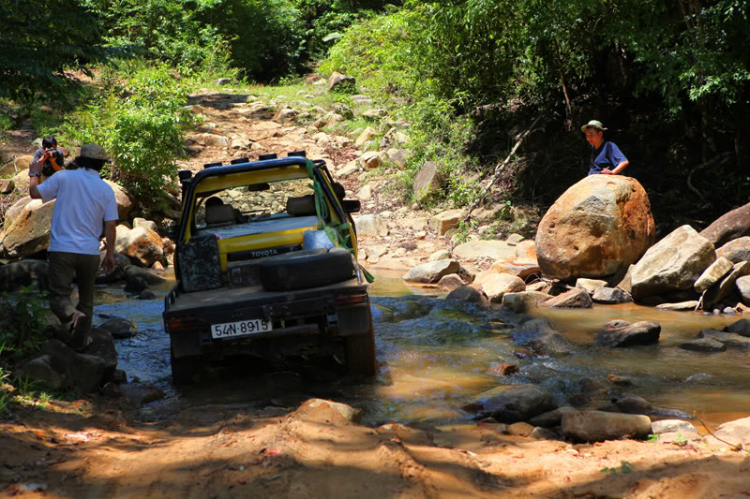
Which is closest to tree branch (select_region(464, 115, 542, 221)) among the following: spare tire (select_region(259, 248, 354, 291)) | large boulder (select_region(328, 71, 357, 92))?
spare tire (select_region(259, 248, 354, 291))

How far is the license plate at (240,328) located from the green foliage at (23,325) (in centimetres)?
135

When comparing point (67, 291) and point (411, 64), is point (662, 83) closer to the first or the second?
point (411, 64)

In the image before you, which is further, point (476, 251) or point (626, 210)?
point (476, 251)

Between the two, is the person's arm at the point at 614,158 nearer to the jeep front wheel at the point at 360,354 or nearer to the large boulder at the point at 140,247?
the jeep front wheel at the point at 360,354

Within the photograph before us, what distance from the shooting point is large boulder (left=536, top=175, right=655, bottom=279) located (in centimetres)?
862

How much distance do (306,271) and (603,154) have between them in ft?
18.8

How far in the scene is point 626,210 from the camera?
8.71 m

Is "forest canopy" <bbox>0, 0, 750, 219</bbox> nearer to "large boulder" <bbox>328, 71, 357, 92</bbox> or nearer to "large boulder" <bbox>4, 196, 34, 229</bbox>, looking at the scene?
"large boulder" <bbox>4, 196, 34, 229</bbox>

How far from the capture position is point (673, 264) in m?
8.05

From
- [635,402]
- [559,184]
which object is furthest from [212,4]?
[635,402]

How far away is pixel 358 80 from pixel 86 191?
18759mm

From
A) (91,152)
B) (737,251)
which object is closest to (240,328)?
(91,152)

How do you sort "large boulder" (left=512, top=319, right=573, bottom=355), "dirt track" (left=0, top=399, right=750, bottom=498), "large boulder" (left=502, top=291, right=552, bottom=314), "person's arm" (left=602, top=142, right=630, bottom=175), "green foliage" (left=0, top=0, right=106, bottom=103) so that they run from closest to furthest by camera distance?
"dirt track" (left=0, top=399, right=750, bottom=498)
"green foliage" (left=0, top=0, right=106, bottom=103)
"large boulder" (left=512, top=319, right=573, bottom=355)
"large boulder" (left=502, top=291, right=552, bottom=314)
"person's arm" (left=602, top=142, right=630, bottom=175)

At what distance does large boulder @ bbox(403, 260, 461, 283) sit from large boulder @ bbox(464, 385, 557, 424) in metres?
5.44
